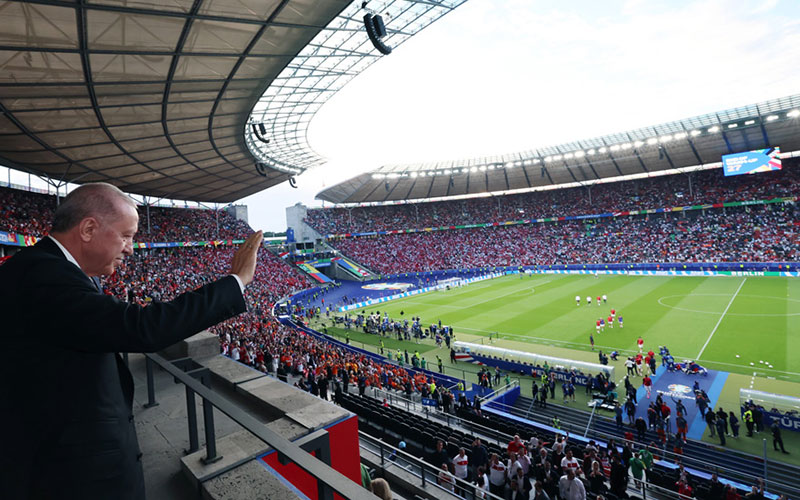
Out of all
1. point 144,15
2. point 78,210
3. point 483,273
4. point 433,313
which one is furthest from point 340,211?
point 78,210

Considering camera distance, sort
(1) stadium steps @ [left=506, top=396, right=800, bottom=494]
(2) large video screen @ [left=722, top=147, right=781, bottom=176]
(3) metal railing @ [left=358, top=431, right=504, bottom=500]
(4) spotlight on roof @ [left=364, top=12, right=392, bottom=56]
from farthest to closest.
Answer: (2) large video screen @ [left=722, top=147, right=781, bottom=176] < (4) spotlight on roof @ [left=364, top=12, right=392, bottom=56] < (1) stadium steps @ [left=506, top=396, right=800, bottom=494] < (3) metal railing @ [left=358, top=431, right=504, bottom=500]

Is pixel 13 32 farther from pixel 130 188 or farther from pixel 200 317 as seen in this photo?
pixel 130 188

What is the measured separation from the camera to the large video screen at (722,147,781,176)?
49.2 m

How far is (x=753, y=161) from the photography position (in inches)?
1973

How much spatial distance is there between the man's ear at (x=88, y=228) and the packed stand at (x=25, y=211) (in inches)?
1365

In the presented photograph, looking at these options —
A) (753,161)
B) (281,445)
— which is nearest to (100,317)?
(281,445)

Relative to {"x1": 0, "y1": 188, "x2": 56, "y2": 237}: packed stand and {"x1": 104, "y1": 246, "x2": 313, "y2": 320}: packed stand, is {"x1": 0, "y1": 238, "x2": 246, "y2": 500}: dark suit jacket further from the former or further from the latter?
Result: {"x1": 0, "y1": 188, "x2": 56, "y2": 237}: packed stand

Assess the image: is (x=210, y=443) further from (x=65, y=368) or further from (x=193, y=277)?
(x=193, y=277)

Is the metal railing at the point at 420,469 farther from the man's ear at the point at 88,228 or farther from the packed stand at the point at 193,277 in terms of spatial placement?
the packed stand at the point at 193,277

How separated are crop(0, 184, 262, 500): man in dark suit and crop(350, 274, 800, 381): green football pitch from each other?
2409cm

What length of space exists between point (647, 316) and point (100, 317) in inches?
1329

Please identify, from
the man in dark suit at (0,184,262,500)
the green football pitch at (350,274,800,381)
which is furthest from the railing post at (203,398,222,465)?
the green football pitch at (350,274,800,381)

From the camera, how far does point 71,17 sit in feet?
35.6

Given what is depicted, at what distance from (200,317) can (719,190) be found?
71.8 meters
